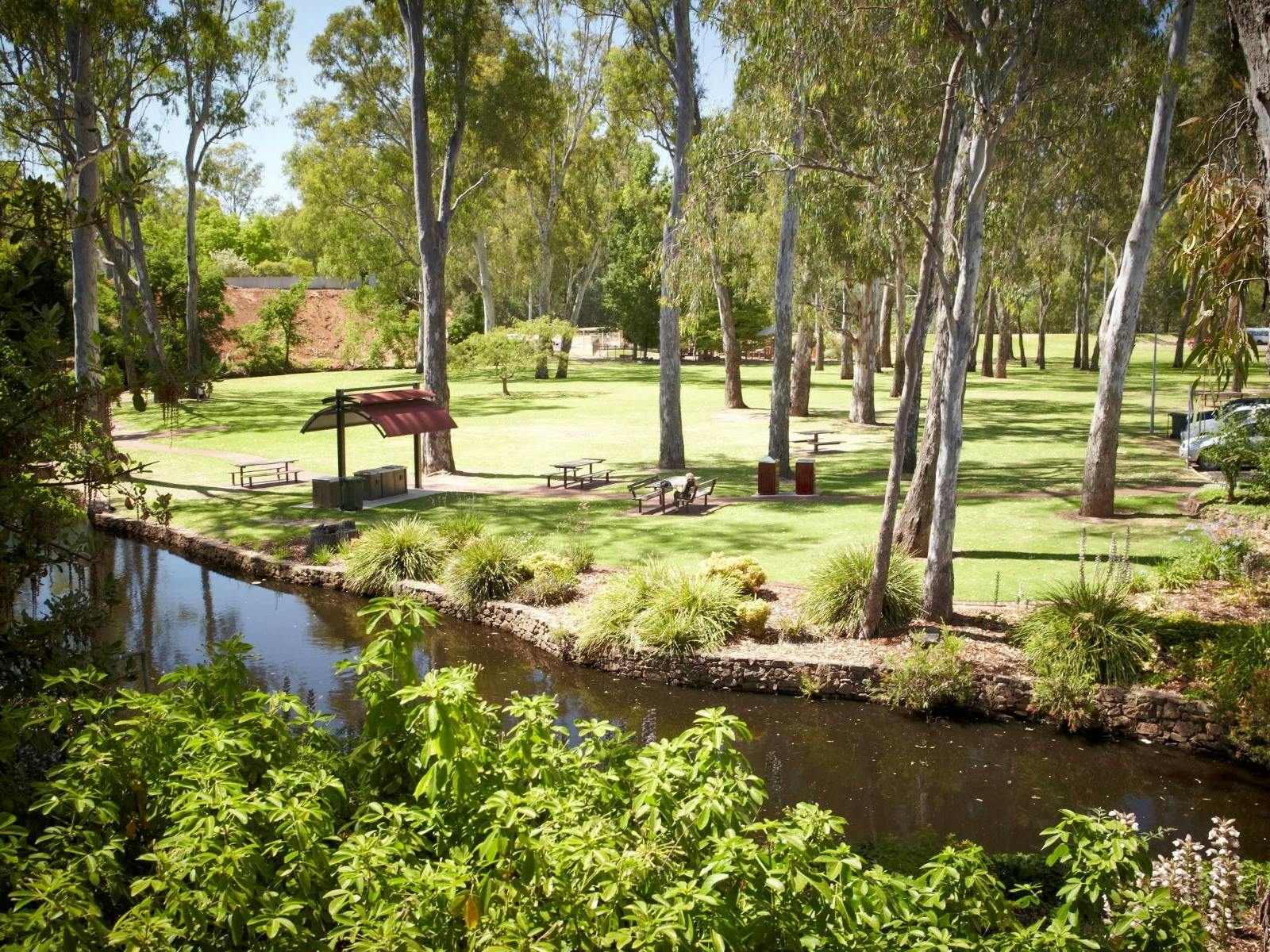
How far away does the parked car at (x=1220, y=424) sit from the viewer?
680 inches

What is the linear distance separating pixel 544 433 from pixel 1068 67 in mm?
19423

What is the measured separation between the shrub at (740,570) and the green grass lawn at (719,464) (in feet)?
3.21

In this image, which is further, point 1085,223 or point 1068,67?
point 1085,223

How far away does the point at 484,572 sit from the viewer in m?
13.8

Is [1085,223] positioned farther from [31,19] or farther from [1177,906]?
[1177,906]

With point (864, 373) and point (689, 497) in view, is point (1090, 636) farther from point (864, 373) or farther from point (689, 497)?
point (864, 373)

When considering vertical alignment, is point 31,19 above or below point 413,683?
above

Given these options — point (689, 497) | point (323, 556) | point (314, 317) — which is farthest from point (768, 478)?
point (314, 317)

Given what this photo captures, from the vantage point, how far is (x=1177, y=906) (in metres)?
3.85

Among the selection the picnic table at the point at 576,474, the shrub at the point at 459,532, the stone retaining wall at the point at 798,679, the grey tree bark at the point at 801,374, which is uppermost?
the grey tree bark at the point at 801,374

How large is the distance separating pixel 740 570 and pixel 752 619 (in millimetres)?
1230

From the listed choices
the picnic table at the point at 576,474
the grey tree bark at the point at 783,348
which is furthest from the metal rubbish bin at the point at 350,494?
the grey tree bark at the point at 783,348

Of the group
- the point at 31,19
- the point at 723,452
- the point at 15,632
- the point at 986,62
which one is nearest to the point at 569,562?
the point at 986,62

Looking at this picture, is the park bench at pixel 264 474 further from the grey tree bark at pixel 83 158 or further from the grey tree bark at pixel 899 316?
the grey tree bark at pixel 899 316
